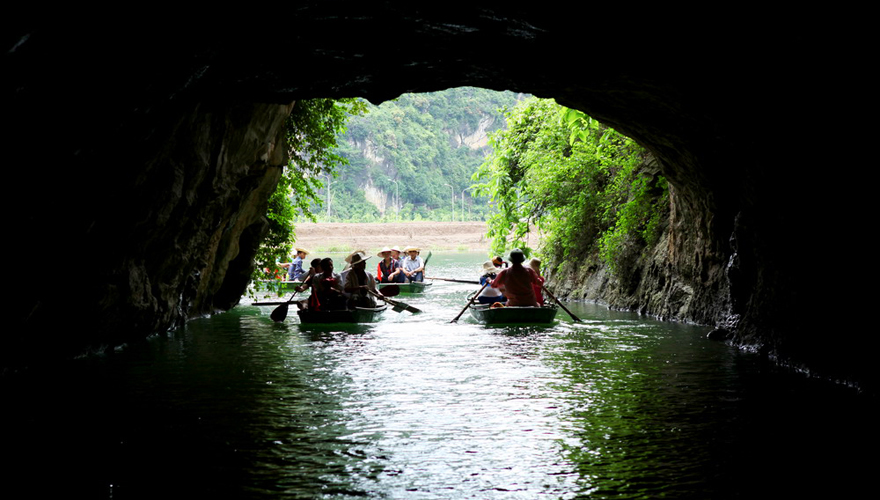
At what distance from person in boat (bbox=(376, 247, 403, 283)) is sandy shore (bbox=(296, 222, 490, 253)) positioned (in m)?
39.5

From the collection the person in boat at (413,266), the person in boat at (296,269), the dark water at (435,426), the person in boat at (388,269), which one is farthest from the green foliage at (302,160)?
the person in boat at (413,266)

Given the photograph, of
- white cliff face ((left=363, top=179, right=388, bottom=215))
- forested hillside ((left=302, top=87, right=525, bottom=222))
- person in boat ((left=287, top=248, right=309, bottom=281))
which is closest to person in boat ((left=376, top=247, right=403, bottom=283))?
person in boat ((left=287, top=248, right=309, bottom=281))

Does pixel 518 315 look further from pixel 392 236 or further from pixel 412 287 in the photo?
pixel 392 236

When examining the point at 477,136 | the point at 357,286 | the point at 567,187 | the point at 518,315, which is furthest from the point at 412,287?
the point at 477,136

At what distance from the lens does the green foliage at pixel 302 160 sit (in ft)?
55.9

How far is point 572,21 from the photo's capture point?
7410 millimetres

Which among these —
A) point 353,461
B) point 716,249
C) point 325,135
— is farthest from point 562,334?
point 353,461

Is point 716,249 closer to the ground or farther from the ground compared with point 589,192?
closer to the ground

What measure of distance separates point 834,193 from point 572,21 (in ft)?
9.65

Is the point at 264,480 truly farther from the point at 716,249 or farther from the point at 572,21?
the point at 716,249

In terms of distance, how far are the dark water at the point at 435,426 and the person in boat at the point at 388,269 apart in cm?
1453

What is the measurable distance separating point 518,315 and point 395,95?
21.7ft

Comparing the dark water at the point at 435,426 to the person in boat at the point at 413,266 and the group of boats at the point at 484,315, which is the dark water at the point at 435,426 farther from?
the person in boat at the point at 413,266

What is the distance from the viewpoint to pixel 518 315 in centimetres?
1562
